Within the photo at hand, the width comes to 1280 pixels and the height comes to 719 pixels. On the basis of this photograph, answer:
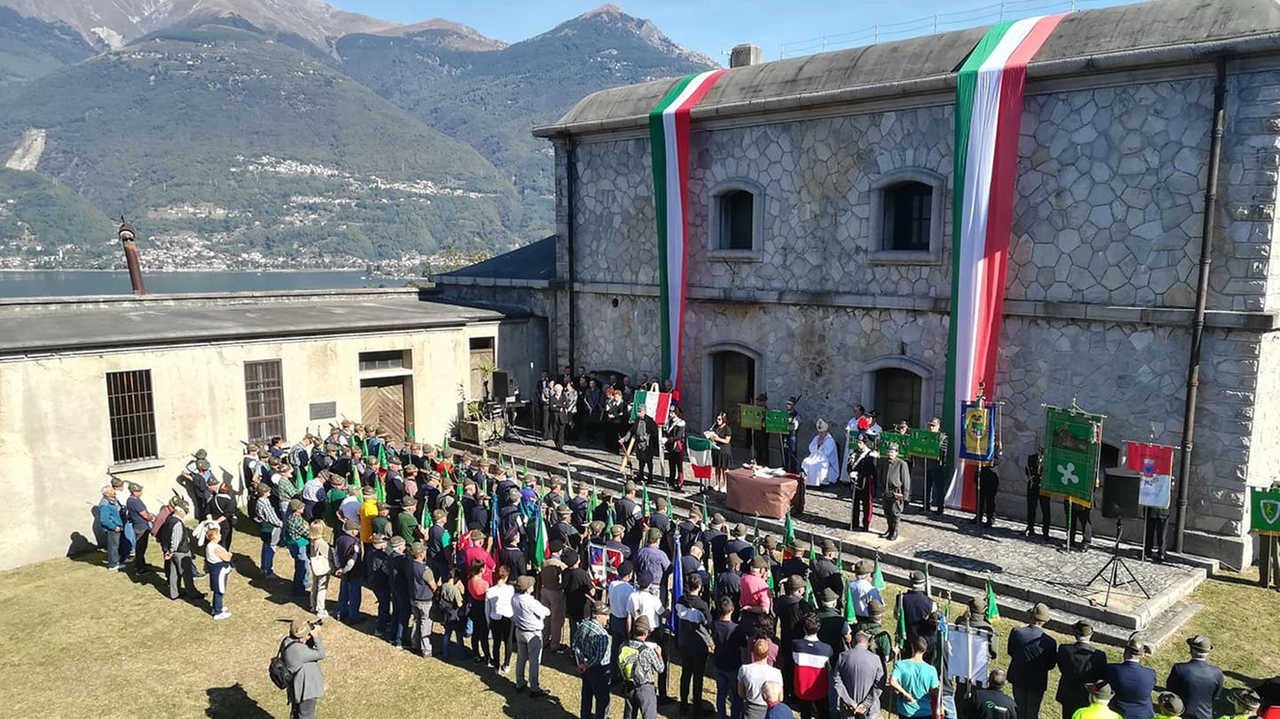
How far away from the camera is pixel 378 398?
2059 cm

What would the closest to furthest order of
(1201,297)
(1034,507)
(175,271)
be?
(1201,297), (1034,507), (175,271)

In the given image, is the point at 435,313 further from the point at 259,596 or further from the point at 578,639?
the point at 578,639

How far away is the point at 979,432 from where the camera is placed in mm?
14641

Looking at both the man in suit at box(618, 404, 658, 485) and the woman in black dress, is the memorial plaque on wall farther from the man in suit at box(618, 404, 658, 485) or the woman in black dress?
the woman in black dress

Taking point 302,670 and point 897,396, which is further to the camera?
point 897,396

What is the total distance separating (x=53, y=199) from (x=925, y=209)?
19902 cm

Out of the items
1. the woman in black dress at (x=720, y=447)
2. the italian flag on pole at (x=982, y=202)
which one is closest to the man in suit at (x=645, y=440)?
the woman in black dress at (x=720, y=447)

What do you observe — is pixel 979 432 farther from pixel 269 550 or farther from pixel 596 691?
pixel 269 550

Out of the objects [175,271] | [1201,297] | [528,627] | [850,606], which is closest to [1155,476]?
[1201,297]

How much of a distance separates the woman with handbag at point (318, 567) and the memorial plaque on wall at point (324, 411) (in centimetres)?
729

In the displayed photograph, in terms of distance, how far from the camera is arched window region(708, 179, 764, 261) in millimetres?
19016

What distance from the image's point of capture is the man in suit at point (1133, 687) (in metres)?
7.40

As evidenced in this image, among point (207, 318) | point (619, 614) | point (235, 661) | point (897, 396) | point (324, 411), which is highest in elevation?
point (207, 318)

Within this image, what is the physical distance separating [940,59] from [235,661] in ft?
51.3
